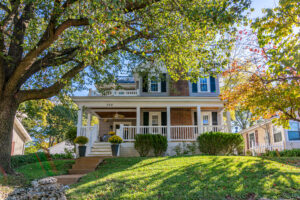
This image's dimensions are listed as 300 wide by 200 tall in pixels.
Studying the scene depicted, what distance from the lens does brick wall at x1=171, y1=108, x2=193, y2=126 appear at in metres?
16.2

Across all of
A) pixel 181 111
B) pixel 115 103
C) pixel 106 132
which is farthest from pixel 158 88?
pixel 106 132

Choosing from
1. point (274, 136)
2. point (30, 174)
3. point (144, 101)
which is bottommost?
point (30, 174)

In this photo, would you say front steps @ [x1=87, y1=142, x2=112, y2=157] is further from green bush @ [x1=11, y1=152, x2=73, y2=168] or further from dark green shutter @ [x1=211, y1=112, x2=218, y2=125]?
dark green shutter @ [x1=211, y1=112, x2=218, y2=125]

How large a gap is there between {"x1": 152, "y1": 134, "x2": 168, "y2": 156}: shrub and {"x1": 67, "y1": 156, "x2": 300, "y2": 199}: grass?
3.77 meters

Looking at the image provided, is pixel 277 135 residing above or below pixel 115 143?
above

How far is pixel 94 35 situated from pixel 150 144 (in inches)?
294

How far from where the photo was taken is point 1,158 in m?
7.18

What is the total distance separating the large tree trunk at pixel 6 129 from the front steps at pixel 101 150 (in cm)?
549

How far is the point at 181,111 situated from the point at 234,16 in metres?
10.3

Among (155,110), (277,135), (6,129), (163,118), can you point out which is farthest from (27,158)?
(277,135)

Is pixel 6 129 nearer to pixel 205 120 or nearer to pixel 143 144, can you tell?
pixel 143 144

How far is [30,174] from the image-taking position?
27.3ft

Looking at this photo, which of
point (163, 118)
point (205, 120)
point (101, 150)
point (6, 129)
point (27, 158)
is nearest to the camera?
point (6, 129)

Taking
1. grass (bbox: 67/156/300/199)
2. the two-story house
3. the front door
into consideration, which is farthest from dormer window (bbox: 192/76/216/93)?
grass (bbox: 67/156/300/199)
